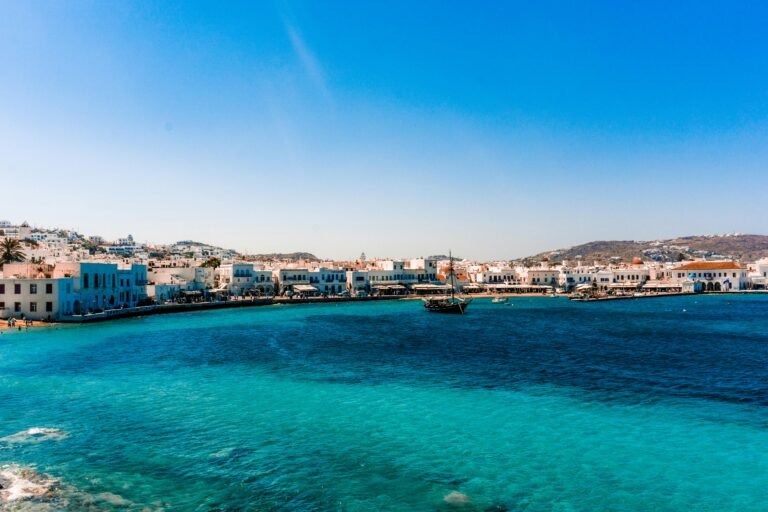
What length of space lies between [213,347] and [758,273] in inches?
5207

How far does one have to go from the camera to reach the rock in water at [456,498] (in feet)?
39.7

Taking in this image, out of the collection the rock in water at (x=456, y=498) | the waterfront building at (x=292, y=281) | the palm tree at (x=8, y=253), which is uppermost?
the palm tree at (x=8, y=253)

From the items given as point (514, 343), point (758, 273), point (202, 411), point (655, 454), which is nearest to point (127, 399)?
point (202, 411)

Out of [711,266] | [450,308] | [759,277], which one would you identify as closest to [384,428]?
[450,308]

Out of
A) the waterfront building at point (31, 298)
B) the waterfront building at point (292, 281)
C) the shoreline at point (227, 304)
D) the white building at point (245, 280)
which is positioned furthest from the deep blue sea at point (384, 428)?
the waterfront building at point (292, 281)

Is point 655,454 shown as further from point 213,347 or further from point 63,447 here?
point 213,347

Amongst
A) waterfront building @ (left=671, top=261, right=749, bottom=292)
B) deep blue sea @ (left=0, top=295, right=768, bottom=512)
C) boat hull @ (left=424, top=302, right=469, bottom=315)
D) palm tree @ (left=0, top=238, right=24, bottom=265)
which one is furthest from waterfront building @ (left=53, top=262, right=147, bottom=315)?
waterfront building @ (left=671, top=261, right=749, bottom=292)

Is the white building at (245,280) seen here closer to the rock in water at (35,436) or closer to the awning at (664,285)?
the rock in water at (35,436)

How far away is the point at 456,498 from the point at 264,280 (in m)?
85.3

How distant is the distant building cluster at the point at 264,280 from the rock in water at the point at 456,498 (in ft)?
156

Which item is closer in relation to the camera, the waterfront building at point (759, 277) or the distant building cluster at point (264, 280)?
the distant building cluster at point (264, 280)

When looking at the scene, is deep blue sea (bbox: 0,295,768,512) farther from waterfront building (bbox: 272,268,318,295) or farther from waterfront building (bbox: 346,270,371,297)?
waterfront building (bbox: 346,270,371,297)

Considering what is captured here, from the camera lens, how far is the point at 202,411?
1959 centimetres

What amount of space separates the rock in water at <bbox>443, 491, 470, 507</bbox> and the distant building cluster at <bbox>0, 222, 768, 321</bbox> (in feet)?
156
